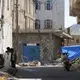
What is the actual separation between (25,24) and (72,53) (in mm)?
19443

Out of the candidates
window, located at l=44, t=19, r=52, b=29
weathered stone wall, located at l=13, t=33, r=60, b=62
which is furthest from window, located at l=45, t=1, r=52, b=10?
weathered stone wall, located at l=13, t=33, r=60, b=62

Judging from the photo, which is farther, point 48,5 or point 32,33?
point 48,5

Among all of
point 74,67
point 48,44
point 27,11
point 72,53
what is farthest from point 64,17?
point 74,67

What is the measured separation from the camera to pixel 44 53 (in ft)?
168

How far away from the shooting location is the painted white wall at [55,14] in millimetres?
77569

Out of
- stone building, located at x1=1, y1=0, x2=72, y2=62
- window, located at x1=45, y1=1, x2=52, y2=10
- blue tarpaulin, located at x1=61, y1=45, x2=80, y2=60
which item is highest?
window, located at x1=45, y1=1, x2=52, y2=10

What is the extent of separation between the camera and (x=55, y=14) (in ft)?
262

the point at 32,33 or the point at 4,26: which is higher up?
the point at 4,26

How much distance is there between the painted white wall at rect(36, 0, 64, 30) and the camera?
254 feet

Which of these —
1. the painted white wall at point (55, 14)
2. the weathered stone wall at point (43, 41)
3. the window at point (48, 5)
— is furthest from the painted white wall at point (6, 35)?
the window at point (48, 5)


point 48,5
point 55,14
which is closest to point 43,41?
point 48,5

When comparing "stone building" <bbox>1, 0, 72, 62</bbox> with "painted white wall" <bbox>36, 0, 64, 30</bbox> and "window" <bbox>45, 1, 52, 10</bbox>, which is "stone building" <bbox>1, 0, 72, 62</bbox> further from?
"window" <bbox>45, 1, 52, 10</bbox>

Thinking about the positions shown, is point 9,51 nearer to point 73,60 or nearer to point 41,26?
point 73,60

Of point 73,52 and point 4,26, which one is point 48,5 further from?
point 4,26
